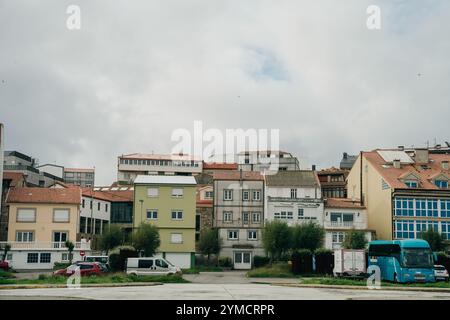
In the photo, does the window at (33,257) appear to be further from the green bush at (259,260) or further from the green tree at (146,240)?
the green bush at (259,260)

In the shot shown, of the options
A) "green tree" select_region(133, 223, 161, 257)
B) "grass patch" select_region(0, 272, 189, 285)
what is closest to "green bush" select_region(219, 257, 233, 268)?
"green tree" select_region(133, 223, 161, 257)

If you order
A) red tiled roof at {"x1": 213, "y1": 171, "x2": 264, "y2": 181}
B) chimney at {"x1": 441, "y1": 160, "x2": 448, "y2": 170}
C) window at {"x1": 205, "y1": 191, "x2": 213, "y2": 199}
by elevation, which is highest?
chimney at {"x1": 441, "y1": 160, "x2": 448, "y2": 170}

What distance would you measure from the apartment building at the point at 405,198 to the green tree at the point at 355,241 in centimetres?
655

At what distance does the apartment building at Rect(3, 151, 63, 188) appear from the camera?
309 ft

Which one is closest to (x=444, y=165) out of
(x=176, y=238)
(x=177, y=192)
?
(x=177, y=192)

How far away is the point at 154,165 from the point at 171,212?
67648 mm

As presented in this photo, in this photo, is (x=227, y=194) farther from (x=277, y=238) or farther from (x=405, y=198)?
(x=405, y=198)

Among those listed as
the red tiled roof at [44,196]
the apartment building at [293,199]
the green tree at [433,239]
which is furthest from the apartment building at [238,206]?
the green tree at [433,239]

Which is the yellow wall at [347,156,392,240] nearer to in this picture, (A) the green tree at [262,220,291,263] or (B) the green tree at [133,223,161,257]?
(A) the green tree at [262,220,291,263]

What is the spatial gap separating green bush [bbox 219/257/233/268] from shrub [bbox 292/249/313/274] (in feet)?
63.6

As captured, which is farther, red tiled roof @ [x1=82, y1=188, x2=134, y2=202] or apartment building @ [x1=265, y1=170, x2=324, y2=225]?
red tiled roof @ [x1=82, y1=188, x2=134, y2=202]

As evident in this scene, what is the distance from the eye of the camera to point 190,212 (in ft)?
237

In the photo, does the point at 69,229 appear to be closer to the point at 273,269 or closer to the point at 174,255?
the point at 174,255
